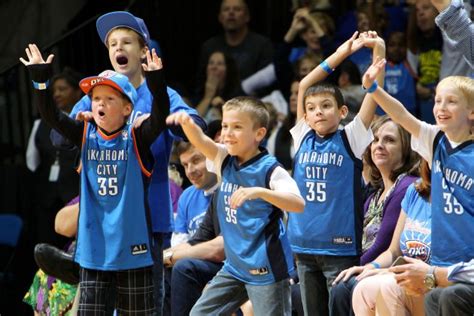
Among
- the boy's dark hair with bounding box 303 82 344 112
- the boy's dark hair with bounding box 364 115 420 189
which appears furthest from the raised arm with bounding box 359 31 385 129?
the boy's dark hair with bounding box 364 115 420 189

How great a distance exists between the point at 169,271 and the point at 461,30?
94.6 inches

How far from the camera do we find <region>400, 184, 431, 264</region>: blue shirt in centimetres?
547

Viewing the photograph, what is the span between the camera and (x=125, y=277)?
5.31 metres

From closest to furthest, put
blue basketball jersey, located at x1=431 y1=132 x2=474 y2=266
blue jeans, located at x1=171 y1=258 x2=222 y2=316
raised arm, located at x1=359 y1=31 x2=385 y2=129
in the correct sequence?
blue basketball jersey, located at x1=431 y1=132 x2=474 y2=266, raised arm, located at x1=359 y1=31 x2=385 y2=129, blue jeans, located at x1=171 y1=258 x2=222 y2=316

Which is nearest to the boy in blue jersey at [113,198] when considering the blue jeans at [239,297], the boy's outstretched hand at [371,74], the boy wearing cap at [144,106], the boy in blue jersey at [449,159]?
Result: the boy wearing cap at [144,106]

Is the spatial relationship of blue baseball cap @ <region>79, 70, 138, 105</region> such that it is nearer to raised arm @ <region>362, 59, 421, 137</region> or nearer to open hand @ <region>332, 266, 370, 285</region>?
raised arm @ <region>362, 59, 421, 137</region>

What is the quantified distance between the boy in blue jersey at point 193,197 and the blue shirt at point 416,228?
1522mm

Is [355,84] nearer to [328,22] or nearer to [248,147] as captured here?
[328,22]

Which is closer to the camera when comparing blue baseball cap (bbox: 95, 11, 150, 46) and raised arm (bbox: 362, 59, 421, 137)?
raised arm (bbox: 362, 59, 421, 137)

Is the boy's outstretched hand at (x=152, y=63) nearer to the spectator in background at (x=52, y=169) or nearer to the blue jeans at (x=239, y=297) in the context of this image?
the blue jeans at (x=239, y=297)

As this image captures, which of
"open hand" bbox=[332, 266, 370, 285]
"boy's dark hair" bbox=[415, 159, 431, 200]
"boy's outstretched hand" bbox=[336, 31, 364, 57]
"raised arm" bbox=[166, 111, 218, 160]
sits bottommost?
"open hand" bbox=[332, 266, 370, 285]

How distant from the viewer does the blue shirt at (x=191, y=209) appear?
22.1ft

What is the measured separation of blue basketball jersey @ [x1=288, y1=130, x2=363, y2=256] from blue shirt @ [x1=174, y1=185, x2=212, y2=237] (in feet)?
3.79

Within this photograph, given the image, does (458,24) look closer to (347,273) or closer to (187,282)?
(347,273)
